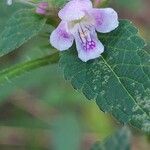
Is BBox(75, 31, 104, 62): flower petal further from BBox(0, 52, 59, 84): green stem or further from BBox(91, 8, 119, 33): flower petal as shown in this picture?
BBox(0, 52, 59, 84): green stem

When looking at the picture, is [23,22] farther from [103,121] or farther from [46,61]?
[103,121]

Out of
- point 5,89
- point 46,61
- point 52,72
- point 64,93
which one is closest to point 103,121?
point 64,93

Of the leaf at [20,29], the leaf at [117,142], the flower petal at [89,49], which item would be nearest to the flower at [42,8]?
Result: the leaf at [20,29]

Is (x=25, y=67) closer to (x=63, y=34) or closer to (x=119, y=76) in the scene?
(x=63, y=34)

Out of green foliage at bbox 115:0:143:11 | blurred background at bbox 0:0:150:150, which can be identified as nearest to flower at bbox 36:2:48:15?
blurred background at bbox 0:0:150:150

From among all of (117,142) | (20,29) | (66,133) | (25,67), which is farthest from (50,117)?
(20,29)

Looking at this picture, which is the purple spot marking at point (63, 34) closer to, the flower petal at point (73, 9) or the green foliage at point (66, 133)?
the flower petal at point (73, 9)

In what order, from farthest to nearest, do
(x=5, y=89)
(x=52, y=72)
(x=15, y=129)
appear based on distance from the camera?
1. (x=15, y=129)
2. (x=52, y=72)
3. (x=5, y=89)
